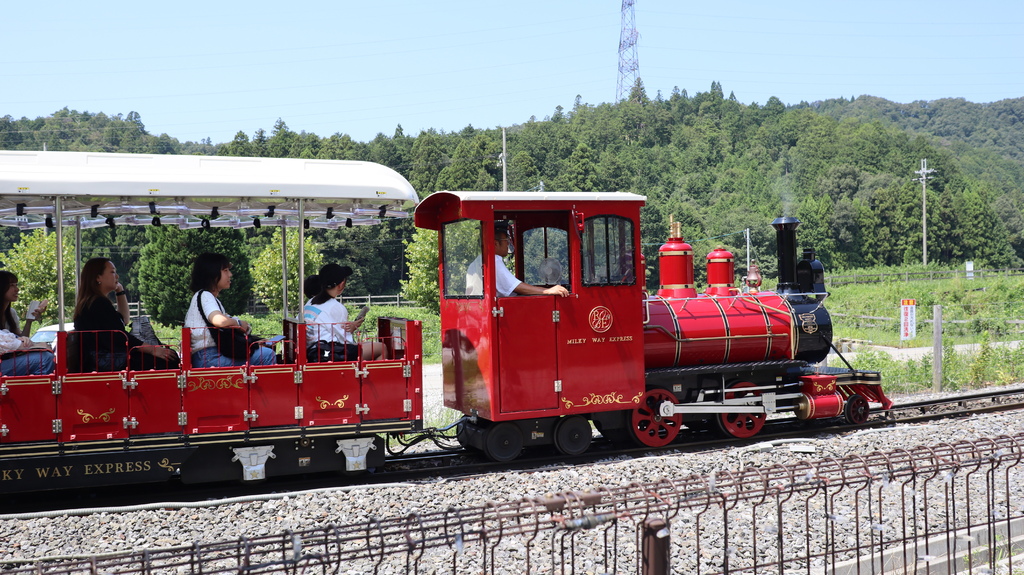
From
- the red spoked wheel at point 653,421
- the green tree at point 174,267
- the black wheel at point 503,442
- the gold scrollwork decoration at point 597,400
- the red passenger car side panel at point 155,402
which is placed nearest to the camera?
the red passenger car side panel at point 155,402

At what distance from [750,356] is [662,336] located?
1496 mm

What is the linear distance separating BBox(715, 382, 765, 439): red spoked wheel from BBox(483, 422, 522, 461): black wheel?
2.87 m

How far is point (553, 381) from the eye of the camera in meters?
8.44

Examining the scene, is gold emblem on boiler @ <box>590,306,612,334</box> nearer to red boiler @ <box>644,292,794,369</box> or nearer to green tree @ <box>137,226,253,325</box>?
red boiler @ <box>644,292,794,369</box>

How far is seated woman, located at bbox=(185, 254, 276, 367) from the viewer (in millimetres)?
7254

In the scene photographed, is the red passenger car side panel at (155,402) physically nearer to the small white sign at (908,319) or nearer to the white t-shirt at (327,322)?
the white t-shirt at (327,322)

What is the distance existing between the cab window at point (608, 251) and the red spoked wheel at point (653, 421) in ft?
4.92

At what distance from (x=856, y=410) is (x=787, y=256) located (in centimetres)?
230

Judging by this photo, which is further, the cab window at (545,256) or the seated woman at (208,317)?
the cab window at (545,256)

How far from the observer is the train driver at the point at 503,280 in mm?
8273

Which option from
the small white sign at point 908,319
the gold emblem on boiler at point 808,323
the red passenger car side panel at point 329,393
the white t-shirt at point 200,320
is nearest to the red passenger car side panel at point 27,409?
the white t-shirt at point 200,320

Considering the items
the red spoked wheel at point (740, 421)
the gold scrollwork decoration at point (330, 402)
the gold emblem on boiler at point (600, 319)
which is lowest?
the red spoked wheel at point (740, 421)

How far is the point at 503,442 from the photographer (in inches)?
334

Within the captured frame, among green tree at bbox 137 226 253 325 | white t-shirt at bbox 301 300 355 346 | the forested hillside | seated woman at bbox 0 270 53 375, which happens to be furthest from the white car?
the forested hillside
